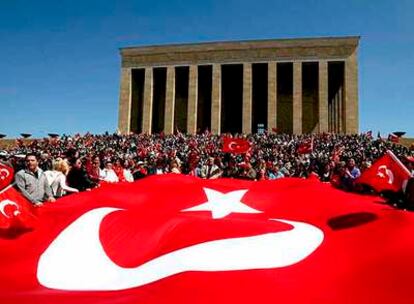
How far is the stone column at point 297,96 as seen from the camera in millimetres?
50500

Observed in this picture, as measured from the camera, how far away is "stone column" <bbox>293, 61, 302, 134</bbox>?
50500 mm

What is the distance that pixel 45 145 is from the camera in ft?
110

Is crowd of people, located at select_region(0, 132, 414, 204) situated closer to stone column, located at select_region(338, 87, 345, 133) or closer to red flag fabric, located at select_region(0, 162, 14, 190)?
red flag fabric, located at select_region(0, 162, 14, 190)

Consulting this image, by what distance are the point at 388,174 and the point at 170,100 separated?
48832 mm

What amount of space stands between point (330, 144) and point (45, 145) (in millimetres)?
19693

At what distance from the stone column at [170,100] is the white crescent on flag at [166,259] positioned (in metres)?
50.0

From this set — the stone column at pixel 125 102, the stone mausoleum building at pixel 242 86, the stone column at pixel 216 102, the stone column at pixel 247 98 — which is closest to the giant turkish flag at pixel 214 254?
the stone mausoleum building at pixel 242 86

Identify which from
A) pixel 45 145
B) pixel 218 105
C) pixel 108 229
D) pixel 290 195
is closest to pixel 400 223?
pixel 290 195

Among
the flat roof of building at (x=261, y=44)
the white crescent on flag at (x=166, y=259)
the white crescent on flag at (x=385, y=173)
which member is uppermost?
the flat roof of building at (x=261, y=44)

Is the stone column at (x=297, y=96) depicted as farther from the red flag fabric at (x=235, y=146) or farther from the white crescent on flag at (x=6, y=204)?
the white crescent on flag at (x=6, y=204)

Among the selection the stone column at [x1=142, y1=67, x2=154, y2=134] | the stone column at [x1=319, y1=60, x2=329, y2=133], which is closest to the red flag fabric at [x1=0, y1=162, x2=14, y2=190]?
the stone column at [x1=319, y1=60, x2=329, y2=133]

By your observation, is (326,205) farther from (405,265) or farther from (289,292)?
(289,292)

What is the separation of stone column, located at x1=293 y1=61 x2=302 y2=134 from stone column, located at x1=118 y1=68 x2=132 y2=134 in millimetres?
18850

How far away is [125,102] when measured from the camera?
5503 cm
